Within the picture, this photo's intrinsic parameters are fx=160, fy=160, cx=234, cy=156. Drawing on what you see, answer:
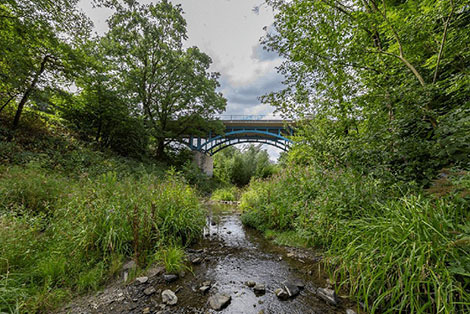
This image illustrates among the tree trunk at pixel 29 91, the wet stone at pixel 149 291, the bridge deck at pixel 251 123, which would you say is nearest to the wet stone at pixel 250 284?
the wet stone at pixel 149 291

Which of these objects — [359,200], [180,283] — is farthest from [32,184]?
[359,200]

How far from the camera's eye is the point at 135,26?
11281 mm

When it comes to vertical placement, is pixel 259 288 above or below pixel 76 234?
below

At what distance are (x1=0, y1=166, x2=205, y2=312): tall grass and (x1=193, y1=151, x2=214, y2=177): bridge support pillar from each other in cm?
1444

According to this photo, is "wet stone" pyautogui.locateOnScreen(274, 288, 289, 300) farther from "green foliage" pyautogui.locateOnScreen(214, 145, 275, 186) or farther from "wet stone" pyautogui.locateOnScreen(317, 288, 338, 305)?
"green foliage" pyautogui.locateOnScreen(214, 145, 275, 186)

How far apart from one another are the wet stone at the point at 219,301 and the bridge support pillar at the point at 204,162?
53.4 feet

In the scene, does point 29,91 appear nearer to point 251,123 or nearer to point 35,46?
point 35,46

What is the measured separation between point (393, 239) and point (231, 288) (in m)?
1.87

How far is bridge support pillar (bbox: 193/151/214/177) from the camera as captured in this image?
1806 centimetres

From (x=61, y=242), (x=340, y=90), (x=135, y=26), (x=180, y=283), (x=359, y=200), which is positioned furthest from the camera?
(x=135, y=26)

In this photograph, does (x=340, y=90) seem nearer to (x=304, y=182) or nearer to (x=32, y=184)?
(x=304, y=182)

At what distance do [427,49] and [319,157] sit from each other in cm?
269

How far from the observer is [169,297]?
177 cm

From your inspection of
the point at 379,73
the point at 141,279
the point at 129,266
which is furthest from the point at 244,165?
the point at 141,279
